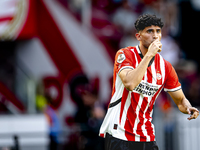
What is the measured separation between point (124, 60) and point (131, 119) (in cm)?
67

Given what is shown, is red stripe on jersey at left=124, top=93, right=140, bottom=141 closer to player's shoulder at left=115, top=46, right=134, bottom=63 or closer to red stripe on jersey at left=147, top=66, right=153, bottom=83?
red stripe on jersey at left=147, top=66, right=153, bottom=83

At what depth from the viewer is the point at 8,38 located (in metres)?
10.7

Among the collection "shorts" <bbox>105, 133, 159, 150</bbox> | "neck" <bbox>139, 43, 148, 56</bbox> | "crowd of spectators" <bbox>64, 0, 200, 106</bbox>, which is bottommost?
"shorts" <bbox>105, 133, 159, 150</bbox>

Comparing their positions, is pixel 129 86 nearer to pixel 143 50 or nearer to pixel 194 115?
pixel 143 50

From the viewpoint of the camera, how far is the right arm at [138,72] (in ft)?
13.6

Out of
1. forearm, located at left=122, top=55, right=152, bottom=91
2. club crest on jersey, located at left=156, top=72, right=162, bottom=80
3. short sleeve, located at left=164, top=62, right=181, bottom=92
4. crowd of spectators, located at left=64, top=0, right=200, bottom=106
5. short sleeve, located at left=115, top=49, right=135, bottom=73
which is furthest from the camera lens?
crowd of spectators, located at left=64, top=0, right=200, bottom=106

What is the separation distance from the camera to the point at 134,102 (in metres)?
4.53

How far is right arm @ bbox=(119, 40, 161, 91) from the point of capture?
4.14 meters

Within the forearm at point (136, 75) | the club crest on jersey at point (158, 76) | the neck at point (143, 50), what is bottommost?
the forearm at point (136, 75)

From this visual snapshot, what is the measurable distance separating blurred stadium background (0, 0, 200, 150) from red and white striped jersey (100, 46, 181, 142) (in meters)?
4.31

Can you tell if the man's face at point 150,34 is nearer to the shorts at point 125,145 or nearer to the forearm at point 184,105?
the forearm at point 184,105

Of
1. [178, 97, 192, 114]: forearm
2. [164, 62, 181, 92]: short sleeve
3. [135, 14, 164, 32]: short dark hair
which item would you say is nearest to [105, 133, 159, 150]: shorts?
[178, 97, 192, 114]: forearm

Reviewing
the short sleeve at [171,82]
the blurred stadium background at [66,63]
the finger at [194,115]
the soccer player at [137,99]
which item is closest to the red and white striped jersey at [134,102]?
the soccer player at [137,99]

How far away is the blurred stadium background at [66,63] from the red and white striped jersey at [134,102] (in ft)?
14.1
